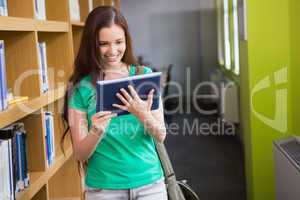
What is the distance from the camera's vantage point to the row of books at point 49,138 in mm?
Result: 2418

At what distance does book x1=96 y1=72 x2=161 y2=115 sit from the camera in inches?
59.4

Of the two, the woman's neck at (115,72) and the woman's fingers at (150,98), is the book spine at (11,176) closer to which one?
the woman's neck at (115,72)

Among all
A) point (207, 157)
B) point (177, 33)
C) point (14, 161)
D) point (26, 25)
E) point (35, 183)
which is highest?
point (177, 33)

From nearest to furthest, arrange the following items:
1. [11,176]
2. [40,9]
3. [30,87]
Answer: [11,176]
[30,87]
[40,9]

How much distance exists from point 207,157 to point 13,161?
333 centimetres

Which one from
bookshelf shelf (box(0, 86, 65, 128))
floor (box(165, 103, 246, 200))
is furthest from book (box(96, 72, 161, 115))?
floor (box(165, 103, 246, 200))

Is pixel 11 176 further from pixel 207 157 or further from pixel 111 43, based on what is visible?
pixel 207 157

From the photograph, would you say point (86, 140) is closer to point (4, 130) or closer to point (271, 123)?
point (4, 130)

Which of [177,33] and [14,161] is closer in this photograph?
[14,161]

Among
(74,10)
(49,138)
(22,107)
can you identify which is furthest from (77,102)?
(74,10)

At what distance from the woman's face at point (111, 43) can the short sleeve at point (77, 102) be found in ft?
0.55

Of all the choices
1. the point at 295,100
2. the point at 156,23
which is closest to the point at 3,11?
the point at 295,100

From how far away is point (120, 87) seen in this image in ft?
5.04

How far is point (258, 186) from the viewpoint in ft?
10.2
